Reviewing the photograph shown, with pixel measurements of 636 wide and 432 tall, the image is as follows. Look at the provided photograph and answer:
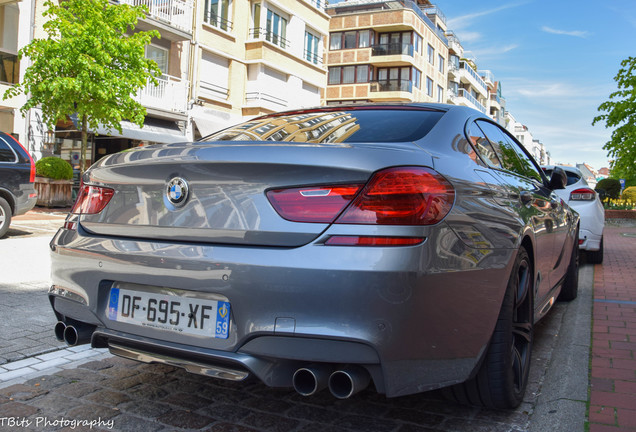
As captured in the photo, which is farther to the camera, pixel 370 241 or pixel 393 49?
pixel 393 49

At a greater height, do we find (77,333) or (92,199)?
(92,199)

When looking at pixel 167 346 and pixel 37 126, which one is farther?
pixel 37 126

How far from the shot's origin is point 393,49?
1839 inches

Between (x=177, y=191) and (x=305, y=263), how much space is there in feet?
2.12

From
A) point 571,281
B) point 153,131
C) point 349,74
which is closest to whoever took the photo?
point 571,281

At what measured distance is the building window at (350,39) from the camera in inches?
1864

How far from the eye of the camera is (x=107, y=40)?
15125 mm

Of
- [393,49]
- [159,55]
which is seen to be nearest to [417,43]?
[393,49]

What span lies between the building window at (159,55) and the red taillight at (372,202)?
22.1m

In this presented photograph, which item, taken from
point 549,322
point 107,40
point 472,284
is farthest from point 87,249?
point 107,40

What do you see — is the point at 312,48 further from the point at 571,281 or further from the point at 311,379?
the point at 311,379

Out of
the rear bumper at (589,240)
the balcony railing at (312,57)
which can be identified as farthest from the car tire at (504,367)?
the balcony railing at (312,57)

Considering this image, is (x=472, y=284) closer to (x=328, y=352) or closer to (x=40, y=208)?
(x=328, y=352)

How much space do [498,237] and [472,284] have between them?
14.8 inches
